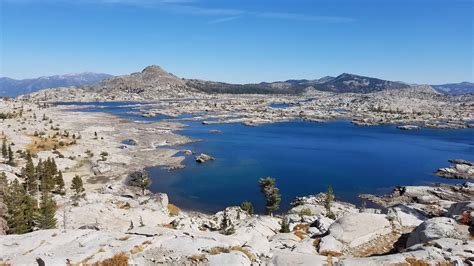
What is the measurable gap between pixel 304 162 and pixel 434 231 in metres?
73.5

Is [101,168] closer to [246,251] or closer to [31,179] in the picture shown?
[31,179]

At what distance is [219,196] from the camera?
66562 millimetres

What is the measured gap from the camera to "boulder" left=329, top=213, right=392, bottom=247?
82.8ft

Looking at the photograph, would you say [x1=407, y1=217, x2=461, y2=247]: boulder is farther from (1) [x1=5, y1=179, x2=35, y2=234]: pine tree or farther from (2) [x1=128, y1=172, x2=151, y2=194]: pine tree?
(2) [x1=128, y1=172, x2=151, y2=194]: pine tree

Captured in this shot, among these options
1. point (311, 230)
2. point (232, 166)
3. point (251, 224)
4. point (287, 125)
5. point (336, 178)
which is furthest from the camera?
point (287, 125)

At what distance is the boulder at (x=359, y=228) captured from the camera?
82.8ft

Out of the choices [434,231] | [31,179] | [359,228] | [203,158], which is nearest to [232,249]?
[359,228]

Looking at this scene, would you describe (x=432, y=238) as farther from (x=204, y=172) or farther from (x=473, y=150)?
(x=473, y=150)

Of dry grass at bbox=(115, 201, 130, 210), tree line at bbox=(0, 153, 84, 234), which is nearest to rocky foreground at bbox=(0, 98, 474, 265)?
dry grass at bbox=(115, 201, 130, 210)

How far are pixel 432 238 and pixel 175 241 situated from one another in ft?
49.6

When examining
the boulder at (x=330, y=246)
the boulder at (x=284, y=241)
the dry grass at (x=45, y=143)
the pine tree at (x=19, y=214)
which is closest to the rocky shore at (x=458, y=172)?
the boulder at (x=284, y=241)

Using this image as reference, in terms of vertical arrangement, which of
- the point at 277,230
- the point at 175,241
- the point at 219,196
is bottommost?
the point at 219,196

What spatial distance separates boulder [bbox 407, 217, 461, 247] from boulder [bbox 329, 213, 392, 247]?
2765 millimetres

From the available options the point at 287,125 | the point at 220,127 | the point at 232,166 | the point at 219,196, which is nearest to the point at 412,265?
the point at 219,196
